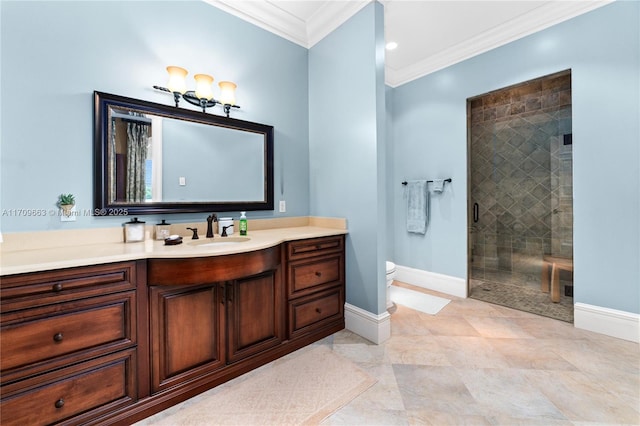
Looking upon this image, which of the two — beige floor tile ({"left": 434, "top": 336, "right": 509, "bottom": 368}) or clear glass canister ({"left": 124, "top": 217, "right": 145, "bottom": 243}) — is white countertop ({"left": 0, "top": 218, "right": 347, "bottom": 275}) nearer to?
clear glass canister ({"left": 124, "top": 217, "right": 145, "bottom": 243})

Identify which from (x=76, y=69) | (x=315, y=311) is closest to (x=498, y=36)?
(x=315, y=311)

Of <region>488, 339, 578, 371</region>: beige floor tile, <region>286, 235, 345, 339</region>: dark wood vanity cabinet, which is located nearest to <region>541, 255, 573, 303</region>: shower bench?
<region>488, 339, 578, 371</region>: beige floor tile

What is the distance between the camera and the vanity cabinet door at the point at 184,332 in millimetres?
1437

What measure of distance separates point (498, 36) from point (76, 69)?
3704 mm

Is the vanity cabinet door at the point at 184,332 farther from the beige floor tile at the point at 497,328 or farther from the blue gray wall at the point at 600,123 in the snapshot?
the blue gray wall at the point at 600,123

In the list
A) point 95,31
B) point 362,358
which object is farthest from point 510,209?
point 95,31

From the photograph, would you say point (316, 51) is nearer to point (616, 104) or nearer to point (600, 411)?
point (616, 104)

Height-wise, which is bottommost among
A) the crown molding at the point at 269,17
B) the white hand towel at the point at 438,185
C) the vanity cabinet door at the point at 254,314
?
the vanity cabinet door at the point at 254,314

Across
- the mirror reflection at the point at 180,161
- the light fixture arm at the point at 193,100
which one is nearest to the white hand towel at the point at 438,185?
the mirror reflection at the point at 180,161

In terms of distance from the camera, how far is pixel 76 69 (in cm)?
162

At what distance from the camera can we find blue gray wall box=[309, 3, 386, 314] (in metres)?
2.18

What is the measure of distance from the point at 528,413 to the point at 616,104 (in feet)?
8.12

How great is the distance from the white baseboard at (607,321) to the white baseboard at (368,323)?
5.65 ft

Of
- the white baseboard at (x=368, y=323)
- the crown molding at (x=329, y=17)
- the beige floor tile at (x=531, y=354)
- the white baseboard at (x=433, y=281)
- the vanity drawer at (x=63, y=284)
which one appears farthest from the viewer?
the white baseboard at (x=433, y=281)
